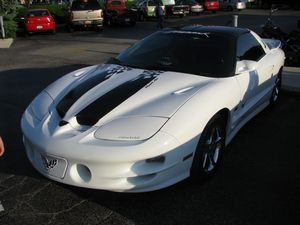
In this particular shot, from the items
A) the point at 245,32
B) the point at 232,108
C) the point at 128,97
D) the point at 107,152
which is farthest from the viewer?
the point at 245,32

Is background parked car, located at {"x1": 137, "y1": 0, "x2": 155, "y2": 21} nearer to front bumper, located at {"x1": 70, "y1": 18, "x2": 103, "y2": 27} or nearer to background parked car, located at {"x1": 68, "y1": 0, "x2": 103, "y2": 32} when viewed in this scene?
background parked car, located at {"x1": 68, "y1": 0, "x2": 103, "y2": 32}

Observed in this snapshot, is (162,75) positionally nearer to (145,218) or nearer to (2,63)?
(145,218)

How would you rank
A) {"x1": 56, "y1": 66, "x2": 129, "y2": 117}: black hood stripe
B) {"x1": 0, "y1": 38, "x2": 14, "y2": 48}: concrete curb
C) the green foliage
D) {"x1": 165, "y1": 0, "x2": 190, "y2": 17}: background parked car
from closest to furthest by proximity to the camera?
1. {"x1": 56, "y1": 66, "x2": 129, "y2": 117}: black hood stripe
2. {"x1": 0, "y1": 38, "x2": 14, "y2": 48}: concrete curb
3. the green foliage
4. {"x1": 165, "y1": 0, "x2": 190, "y2": 17}: background parked car

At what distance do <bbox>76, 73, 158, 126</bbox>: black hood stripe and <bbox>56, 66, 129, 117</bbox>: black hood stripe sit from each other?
9.6 inches

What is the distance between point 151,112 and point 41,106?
1.25m

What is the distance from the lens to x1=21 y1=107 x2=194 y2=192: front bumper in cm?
329

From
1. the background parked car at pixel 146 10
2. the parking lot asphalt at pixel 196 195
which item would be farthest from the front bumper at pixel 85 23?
the parking lot asphalt at pixel 196 195

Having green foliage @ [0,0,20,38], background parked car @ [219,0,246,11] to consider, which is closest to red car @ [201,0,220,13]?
background parked car @ [219,0,246,11]

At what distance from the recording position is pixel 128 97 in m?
3.96

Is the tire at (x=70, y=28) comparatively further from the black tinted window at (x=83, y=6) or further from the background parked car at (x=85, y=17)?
the black tinted window at (x=83, y=6)

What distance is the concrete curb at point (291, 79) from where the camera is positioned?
7484 mm

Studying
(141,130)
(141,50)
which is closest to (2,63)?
(141,50)

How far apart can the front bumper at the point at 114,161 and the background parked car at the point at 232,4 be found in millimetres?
36111

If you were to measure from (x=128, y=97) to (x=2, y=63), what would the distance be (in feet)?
29.4
